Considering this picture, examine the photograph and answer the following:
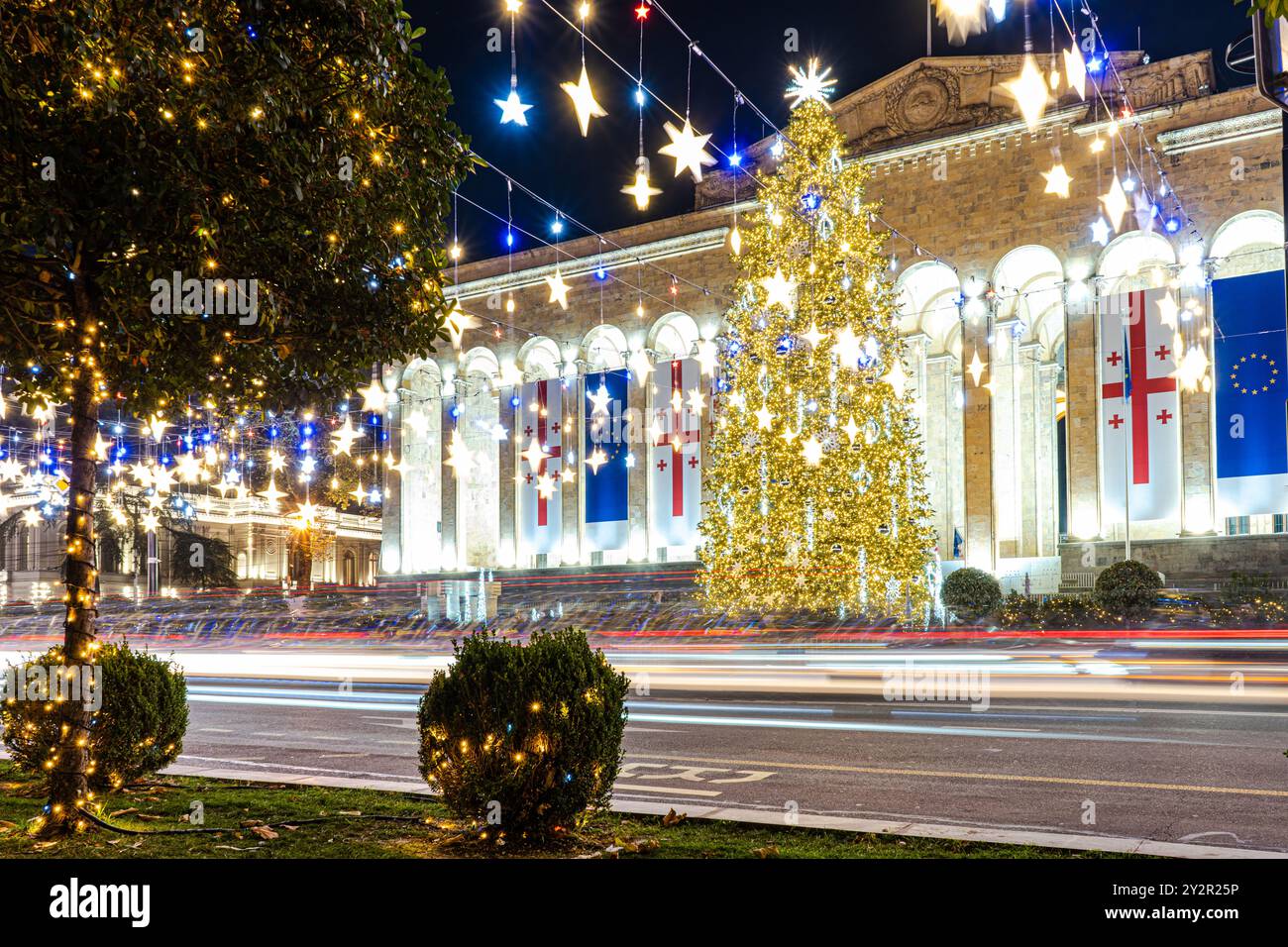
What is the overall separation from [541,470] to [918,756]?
1295 inches

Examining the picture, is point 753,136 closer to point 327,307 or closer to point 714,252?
point 714,252

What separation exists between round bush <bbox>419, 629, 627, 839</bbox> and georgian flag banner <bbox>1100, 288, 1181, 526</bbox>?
26482 mm

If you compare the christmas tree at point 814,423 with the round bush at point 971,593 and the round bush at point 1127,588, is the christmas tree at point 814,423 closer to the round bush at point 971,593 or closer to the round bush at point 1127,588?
the round bush at point 971,593

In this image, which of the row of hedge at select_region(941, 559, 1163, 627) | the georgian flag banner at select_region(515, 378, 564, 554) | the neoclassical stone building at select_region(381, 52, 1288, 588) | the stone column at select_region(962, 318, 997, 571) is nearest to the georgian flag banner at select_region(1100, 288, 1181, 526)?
the neoclassical stone building at select_region(381, 52, 1288, 588)

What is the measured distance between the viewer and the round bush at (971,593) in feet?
89.0

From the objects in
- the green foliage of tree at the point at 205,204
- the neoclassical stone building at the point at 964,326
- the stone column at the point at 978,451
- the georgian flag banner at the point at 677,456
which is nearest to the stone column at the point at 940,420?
the neoclassical stone building at the point at 964,326

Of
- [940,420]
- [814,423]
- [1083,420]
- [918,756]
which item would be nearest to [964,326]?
[940,420]

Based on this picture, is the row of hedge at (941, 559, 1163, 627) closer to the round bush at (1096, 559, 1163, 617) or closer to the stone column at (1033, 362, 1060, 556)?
the round bush at (1096, 559, 1163, 617)

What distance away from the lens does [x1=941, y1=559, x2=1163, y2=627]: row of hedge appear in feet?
79.7

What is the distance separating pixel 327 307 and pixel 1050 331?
34.0 meters

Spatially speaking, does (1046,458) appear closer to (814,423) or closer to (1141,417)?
(1141,417)

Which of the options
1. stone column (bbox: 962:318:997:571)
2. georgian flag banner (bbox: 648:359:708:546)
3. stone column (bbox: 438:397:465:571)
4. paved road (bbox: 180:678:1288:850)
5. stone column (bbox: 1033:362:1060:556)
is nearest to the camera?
paved road (bbox: 180:678:1288:850)

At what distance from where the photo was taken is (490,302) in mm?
45594
